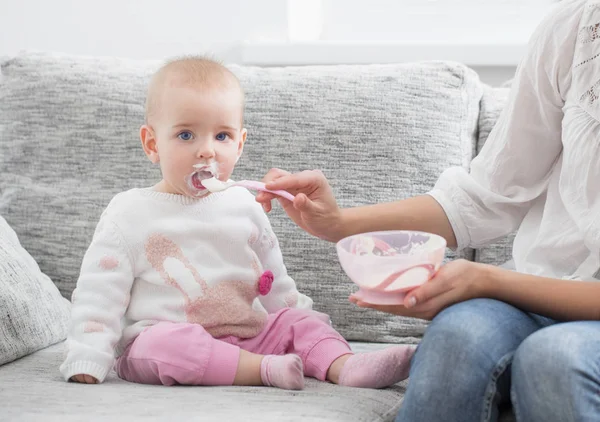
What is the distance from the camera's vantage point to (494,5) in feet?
7.72

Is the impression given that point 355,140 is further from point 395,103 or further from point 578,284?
point 578,284

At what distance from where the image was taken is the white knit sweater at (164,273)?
132cm

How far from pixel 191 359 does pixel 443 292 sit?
1.32 ft

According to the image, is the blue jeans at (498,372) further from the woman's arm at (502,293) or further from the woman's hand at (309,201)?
the woman's hand at (309,201)

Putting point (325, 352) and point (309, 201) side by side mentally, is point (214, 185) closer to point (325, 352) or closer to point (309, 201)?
point (309, 201)

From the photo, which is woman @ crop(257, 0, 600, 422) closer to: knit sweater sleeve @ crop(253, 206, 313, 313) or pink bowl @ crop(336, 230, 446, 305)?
pink bowl @ crop(336, 230, 446, 305)

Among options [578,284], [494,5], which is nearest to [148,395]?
[578,284]

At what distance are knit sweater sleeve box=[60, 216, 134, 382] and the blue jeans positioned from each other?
499mm

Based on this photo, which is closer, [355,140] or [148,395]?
[148,395]

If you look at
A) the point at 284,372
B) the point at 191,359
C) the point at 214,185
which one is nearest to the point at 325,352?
the point at 284,372

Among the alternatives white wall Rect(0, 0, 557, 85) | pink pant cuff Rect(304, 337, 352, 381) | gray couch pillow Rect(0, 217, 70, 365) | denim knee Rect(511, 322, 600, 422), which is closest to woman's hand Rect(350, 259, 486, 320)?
denim knee Rect(511, 322, 600, 422)

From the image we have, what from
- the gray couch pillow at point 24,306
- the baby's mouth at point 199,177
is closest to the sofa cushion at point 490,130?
the baby's mouth at point 199,177

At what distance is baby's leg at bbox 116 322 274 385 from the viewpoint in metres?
1.27

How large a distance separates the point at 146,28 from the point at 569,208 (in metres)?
1.45
